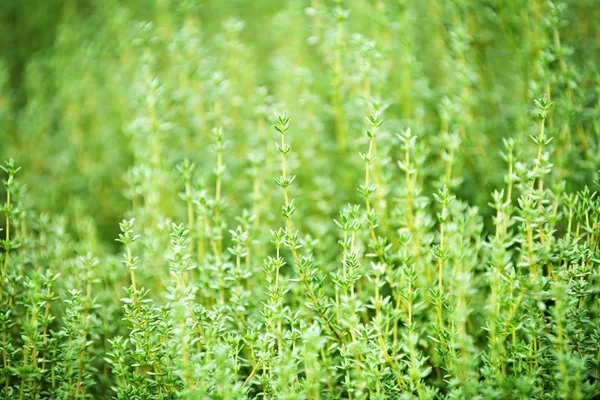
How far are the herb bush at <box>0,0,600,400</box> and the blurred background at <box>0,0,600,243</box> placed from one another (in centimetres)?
2

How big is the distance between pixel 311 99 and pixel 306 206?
0.43 meters

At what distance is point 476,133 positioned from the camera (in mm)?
1920

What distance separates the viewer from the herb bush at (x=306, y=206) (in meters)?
1.25

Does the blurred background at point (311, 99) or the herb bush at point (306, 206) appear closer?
the herb bush at point (306, 206)

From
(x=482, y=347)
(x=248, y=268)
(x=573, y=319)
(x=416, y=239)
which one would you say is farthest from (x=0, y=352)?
(x=573, y=319)

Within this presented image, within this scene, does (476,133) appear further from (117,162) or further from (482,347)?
(117,162)

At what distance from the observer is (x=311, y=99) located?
1986 mm

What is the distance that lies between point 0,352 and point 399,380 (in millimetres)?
1162

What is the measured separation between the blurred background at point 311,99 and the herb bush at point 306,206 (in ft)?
0.05

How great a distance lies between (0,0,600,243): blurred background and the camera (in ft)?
5.87

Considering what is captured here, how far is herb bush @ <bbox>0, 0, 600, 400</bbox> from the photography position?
125 centimetres

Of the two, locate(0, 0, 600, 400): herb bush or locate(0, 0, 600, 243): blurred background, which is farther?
locate(0, 0, 600, 243): blurred background

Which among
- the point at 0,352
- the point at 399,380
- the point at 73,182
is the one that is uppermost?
the point at 399,380

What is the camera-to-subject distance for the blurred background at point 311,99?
1790 mm
